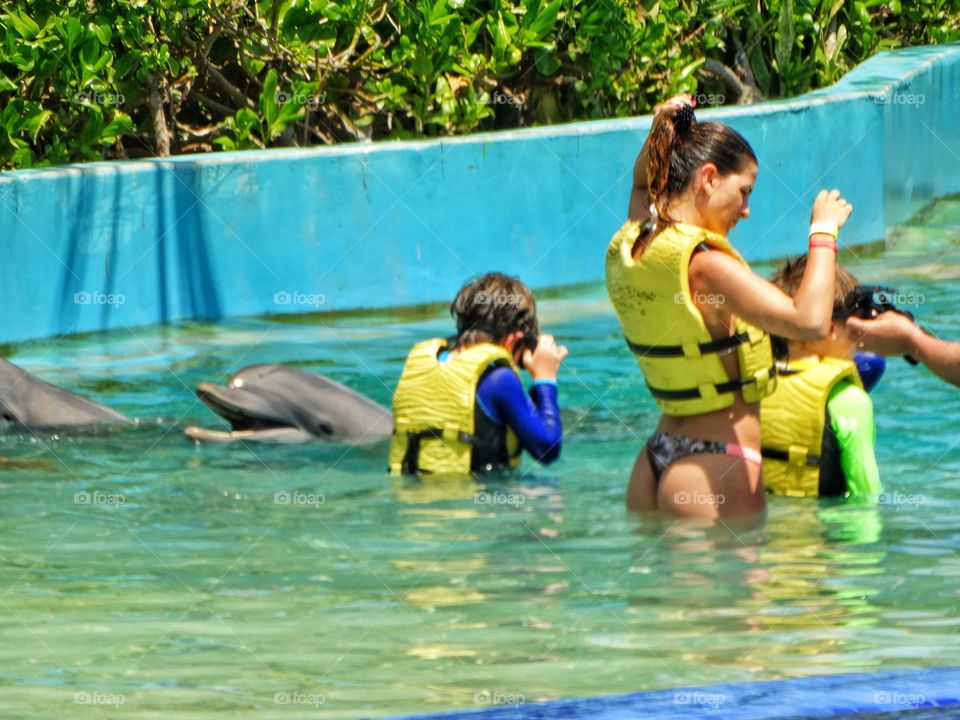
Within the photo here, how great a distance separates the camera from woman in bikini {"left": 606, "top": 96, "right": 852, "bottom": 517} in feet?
14.9

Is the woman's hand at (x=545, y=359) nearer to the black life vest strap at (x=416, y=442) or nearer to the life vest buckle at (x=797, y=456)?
the black life vest strap at (x=416, y=442)

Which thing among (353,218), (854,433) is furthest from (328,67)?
(854,433)

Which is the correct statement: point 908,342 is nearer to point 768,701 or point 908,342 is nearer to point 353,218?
point 768,701

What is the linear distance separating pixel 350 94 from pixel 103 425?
480cm

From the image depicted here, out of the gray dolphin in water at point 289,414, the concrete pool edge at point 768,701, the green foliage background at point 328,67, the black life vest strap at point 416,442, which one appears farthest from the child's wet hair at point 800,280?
the green foliage background at point 328,67

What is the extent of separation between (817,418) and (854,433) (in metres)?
0.17

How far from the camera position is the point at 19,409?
A: 7637 mm

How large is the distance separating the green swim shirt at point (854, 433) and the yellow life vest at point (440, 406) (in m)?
1.43

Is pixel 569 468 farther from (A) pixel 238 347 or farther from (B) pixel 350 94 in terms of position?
(B) pixel 350 94

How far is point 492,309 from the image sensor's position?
6.46 m

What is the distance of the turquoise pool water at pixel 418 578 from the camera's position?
4.05 m

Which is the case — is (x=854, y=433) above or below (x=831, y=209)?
below

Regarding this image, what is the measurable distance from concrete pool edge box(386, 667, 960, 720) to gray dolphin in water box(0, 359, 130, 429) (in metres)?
4.75

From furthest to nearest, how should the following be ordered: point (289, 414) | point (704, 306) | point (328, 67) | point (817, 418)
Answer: point (328, 67) → point (289, 414) → point (817, 418) → point (704, 306)
